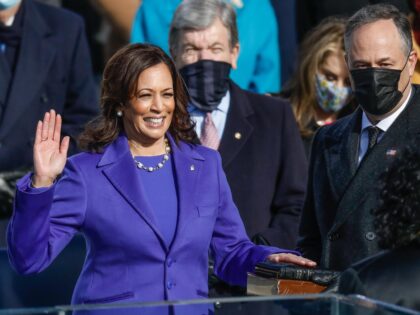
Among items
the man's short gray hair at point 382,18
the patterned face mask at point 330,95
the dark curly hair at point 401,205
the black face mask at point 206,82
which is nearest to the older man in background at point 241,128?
the black face mask at point 206,82

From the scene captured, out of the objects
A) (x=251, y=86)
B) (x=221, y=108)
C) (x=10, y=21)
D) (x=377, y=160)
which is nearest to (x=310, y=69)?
(x=251, y=86)

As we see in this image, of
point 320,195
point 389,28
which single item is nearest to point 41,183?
point 320,195

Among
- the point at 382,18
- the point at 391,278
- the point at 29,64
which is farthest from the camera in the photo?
the point at 29,64

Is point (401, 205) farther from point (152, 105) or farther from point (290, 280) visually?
point (152, 105)

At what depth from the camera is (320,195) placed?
4789 mm

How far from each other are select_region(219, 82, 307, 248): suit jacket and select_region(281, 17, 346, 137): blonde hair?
0.75m

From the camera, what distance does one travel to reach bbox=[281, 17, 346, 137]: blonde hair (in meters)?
6.59

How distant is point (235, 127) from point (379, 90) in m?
1.17

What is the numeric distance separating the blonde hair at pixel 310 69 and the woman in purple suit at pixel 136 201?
6.72 feet

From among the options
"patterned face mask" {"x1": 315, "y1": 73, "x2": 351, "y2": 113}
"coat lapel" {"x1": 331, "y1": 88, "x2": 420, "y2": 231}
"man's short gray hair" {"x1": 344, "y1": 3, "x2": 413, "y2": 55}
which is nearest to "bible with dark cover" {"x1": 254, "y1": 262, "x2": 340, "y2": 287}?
"coat lapel" {"x1": 331, "y1": 88, "x2": 420, "y2": 231}

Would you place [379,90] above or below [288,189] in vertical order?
above

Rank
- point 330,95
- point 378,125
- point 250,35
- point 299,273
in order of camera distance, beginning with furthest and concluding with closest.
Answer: point 250,35 < point 330,95 < point 378,125 < point 299,273

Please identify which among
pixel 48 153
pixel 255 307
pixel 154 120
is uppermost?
pixel 154 120

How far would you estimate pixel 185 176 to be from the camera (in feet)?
14.6
